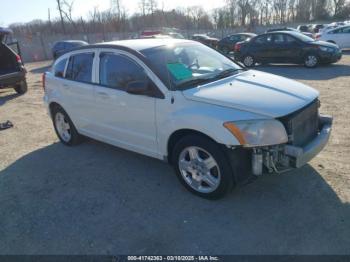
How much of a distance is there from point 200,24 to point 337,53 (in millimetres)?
62472

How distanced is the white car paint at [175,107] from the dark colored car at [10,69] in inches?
274

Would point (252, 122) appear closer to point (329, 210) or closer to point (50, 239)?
point (329, 210)

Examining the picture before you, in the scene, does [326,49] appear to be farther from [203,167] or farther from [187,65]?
[203,167]

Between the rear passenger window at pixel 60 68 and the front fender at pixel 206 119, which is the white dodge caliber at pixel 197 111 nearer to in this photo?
the front fender at pixel 206 119

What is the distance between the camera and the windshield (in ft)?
12.9

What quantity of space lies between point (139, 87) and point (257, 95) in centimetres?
140

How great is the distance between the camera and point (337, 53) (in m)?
13.4

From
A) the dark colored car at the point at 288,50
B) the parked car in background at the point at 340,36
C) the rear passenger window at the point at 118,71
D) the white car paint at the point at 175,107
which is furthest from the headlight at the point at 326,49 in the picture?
the rear passenger window at the point at 118,71

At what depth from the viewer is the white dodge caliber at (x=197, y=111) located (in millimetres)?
3340

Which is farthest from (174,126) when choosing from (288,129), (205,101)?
(288,129)

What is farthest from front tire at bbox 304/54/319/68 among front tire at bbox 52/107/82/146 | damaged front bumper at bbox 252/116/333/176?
damaged front bumper at bbox 252/116/333/176

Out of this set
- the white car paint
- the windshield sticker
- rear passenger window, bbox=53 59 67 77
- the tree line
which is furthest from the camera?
the tree line

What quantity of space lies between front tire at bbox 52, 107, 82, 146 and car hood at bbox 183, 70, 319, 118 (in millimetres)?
2868

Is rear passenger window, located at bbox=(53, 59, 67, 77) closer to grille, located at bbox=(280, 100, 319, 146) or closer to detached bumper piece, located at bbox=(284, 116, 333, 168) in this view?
grille, located at bbox=(280, 100, 319, 146)
